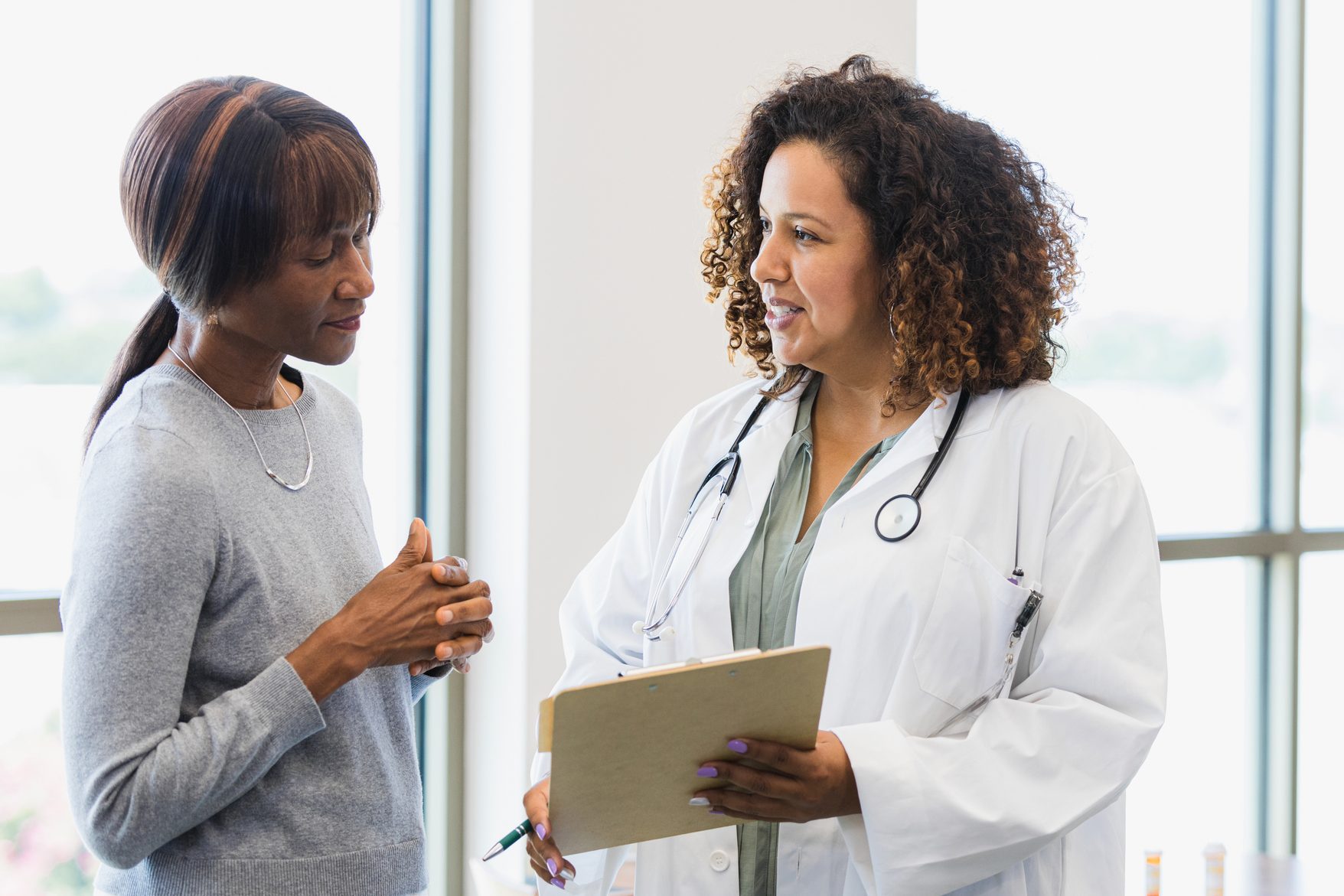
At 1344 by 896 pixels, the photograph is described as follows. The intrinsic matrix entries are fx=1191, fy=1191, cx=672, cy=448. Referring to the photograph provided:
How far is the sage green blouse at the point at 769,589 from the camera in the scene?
153 centimetres

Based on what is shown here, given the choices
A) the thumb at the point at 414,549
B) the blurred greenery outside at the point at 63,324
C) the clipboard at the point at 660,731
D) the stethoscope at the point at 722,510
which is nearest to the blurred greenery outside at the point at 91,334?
the blurred greenery outside at the point at 63,324

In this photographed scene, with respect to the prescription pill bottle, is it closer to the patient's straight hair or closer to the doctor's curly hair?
the doctor's curly hair

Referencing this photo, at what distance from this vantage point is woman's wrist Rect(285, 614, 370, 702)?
4.02 feet

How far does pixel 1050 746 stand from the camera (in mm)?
1351

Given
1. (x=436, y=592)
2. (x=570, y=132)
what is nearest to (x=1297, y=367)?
(x=570, y=132)

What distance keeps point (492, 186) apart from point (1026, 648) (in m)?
1.41

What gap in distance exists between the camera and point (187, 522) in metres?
1.18

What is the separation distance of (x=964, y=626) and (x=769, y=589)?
0.88ft

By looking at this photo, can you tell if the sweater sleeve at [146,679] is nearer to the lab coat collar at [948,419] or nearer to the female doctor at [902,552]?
the female doctor at [902,552]

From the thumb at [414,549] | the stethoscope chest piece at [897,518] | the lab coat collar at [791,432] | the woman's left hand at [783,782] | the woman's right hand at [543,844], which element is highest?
the lab coat collar at [791,432]

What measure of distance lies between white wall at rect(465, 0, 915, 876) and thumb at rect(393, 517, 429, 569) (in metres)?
0.87

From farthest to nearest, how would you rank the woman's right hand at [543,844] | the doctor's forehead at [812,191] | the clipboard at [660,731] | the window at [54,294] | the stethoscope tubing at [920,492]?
1. the window at [54,294]
2. the doctor's forehead at [812,191]
3. the stethoscope tubing at [920,492]
4. the woman's right hand at [543,844]
5. the clipboard at [660,731]

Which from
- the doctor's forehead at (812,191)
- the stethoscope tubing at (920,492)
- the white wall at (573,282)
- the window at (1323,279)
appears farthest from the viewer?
the window at (1323,279)

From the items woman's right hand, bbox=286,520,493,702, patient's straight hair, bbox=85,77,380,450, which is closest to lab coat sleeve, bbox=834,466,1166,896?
woman's right hand, bbox=286,520,493,702
